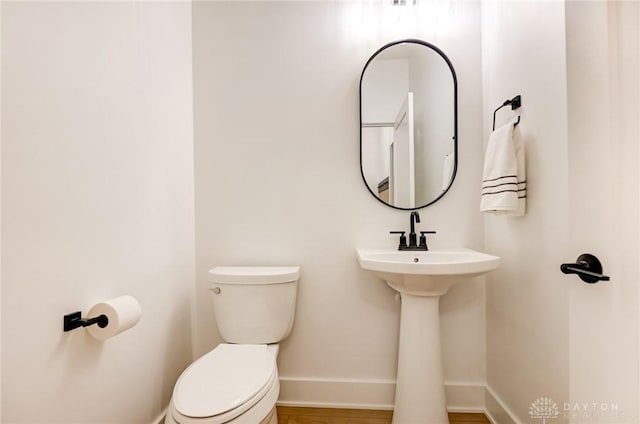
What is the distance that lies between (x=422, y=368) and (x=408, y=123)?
119 cm

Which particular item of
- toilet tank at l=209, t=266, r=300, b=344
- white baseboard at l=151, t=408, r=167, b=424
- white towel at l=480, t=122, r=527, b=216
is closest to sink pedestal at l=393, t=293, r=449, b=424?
white towel at l=480, t=122, r=527, b=216

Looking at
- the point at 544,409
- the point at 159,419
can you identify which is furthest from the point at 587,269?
the point at 159,419

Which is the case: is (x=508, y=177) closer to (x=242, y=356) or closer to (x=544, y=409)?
(x=544, y=409)

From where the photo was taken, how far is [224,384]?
0.99 metres

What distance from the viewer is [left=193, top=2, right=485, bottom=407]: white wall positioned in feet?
5.01

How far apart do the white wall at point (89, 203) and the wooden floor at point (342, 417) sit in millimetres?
613

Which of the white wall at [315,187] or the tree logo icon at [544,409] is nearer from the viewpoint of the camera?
the tree logo icon at [544,409]

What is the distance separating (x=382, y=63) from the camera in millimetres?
1535

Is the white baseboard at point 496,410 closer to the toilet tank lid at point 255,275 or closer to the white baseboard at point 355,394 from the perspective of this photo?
the white baseboard at point 355,394

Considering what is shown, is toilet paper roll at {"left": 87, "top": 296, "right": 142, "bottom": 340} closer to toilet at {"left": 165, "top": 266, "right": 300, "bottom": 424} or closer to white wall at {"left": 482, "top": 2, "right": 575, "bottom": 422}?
toilet at {"left": 165, "top": 266, "right": 300, "bottom": 424}

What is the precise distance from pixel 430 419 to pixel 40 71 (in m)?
1.84

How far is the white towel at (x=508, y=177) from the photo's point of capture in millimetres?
1152

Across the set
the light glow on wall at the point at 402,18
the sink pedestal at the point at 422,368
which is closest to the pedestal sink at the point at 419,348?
the sink pedestal at the point at 422,368

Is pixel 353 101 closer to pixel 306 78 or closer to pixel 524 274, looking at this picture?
pixel 306 78
